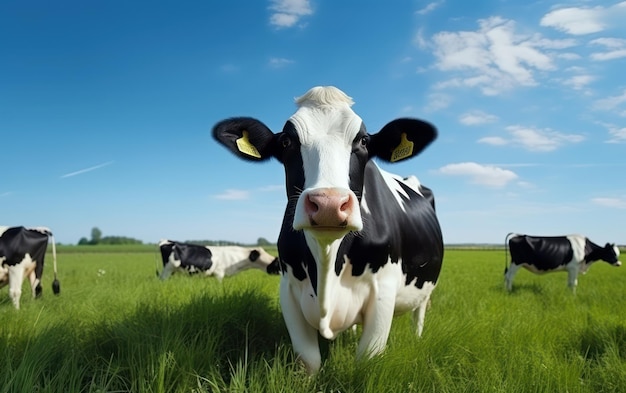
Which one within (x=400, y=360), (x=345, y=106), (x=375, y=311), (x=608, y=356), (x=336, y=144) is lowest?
(x=608, y=356)

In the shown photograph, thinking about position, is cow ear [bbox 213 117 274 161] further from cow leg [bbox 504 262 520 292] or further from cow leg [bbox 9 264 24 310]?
cow leg [bbox 504 262 520 292]

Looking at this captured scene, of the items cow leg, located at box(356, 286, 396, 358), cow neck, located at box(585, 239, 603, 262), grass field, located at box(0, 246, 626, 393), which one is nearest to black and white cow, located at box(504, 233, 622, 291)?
cow neck, located at box(585, 239, 603, 262)

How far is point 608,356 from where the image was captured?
179 inches

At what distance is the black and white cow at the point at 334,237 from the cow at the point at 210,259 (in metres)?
13.3

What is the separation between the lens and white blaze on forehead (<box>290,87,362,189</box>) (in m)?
2.79

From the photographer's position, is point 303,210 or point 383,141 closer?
point 303,210

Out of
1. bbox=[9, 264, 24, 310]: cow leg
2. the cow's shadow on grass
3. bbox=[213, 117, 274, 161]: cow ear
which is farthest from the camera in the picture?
the cow's shadow on grass

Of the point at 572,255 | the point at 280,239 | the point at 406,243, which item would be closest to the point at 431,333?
the point at 406,243

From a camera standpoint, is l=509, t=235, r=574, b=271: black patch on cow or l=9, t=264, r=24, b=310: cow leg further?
l=509, t=235, r=574, b=271: black patch on cow

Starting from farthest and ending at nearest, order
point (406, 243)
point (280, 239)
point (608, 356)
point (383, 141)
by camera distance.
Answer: point (608, 356) → point (406, 243) → point (280, 239) → point (383, 141)

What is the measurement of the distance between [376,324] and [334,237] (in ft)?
3.91

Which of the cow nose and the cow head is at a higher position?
the cow head

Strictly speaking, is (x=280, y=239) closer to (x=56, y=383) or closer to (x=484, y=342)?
(x=56, y=383)

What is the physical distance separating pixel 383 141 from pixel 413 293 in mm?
1822
